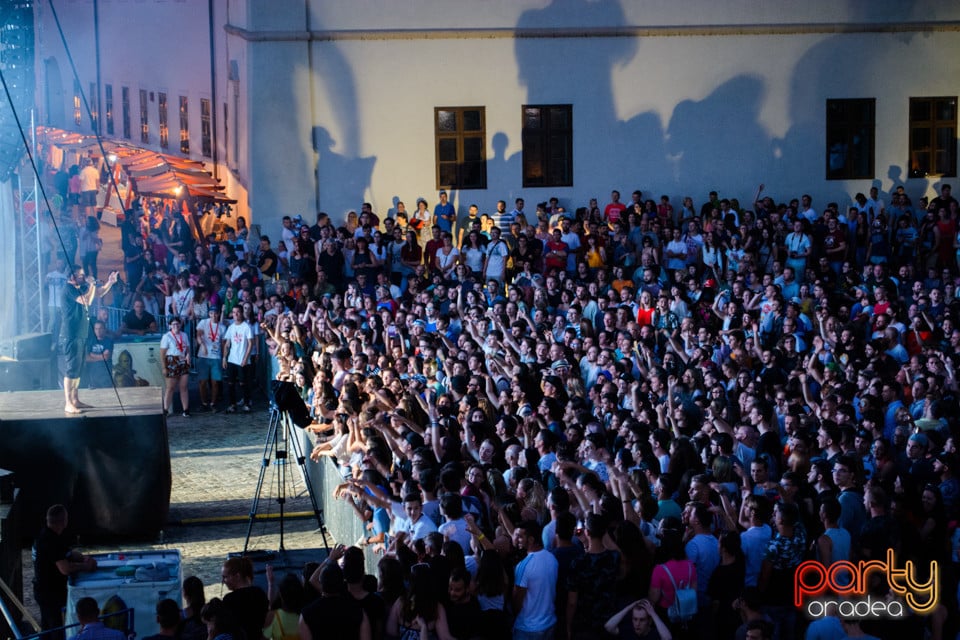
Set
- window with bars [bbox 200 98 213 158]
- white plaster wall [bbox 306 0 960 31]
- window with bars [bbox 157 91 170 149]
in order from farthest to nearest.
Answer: window with bars [bbox 157 91 170 149], window with bars [bbox 200 98 213 158], white plaster wall [bbox 306 0 960 31]

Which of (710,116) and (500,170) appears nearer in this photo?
(500,170)

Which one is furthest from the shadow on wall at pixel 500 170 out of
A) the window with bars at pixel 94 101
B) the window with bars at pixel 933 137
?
the window with bars at pixel 94 101

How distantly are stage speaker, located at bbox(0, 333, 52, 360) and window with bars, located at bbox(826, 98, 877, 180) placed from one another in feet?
51.4

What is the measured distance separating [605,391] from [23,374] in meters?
9.47

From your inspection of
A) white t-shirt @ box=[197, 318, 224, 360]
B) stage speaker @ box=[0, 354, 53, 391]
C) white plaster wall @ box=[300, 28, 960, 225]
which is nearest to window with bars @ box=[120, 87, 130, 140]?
white plaster wall @ box=[300, 28, 960, 225]

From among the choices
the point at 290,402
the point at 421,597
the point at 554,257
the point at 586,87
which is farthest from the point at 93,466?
the point at 586,87

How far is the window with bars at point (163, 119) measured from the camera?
39.0 meters

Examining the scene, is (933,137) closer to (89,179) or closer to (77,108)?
(89,179)

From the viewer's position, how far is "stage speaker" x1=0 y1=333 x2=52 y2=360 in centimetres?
2028

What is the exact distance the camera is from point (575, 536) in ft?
34.0

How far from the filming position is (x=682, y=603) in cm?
898

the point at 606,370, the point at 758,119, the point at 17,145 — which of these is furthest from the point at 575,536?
the point at 758,119

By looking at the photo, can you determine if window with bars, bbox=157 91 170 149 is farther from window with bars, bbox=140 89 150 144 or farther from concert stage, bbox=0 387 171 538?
concert stage, bbox=0 387 171 538

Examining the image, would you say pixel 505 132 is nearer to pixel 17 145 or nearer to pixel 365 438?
pixel 17 145
